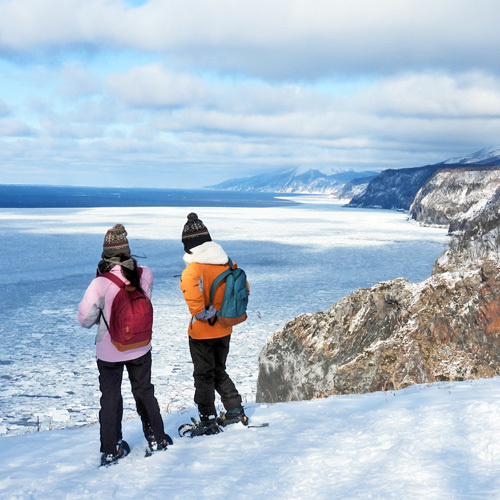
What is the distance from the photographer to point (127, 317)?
4367mm

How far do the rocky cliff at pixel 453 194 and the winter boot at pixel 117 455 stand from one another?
93.2 meters

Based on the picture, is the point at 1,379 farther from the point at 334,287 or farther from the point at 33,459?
the point at 334,287

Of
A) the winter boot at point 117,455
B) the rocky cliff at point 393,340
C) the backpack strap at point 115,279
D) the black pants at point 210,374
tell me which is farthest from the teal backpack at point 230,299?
the rocky cliff at point 393,340

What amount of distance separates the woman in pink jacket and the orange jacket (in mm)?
374

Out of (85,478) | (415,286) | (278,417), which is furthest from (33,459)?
(415,286)

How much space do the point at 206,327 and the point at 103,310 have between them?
105 centimetres

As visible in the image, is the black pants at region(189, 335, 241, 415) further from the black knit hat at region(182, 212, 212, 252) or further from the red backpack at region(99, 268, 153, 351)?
the black knit hat at region(182, 212, 212, 252)

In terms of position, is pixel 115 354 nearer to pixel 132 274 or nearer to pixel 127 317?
pixel 127 317

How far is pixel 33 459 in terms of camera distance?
457 centimetres

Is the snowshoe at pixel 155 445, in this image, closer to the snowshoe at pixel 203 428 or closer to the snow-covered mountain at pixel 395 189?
the snowshoe at pixel 203 428

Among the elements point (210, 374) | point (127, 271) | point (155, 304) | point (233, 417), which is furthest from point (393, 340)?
point (155, 304)

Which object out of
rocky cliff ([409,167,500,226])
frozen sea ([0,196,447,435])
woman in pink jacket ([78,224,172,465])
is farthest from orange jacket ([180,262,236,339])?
rocky cliff ([409,167,500,226])

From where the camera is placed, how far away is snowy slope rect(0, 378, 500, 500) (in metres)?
3.50

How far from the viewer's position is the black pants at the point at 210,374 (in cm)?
505
